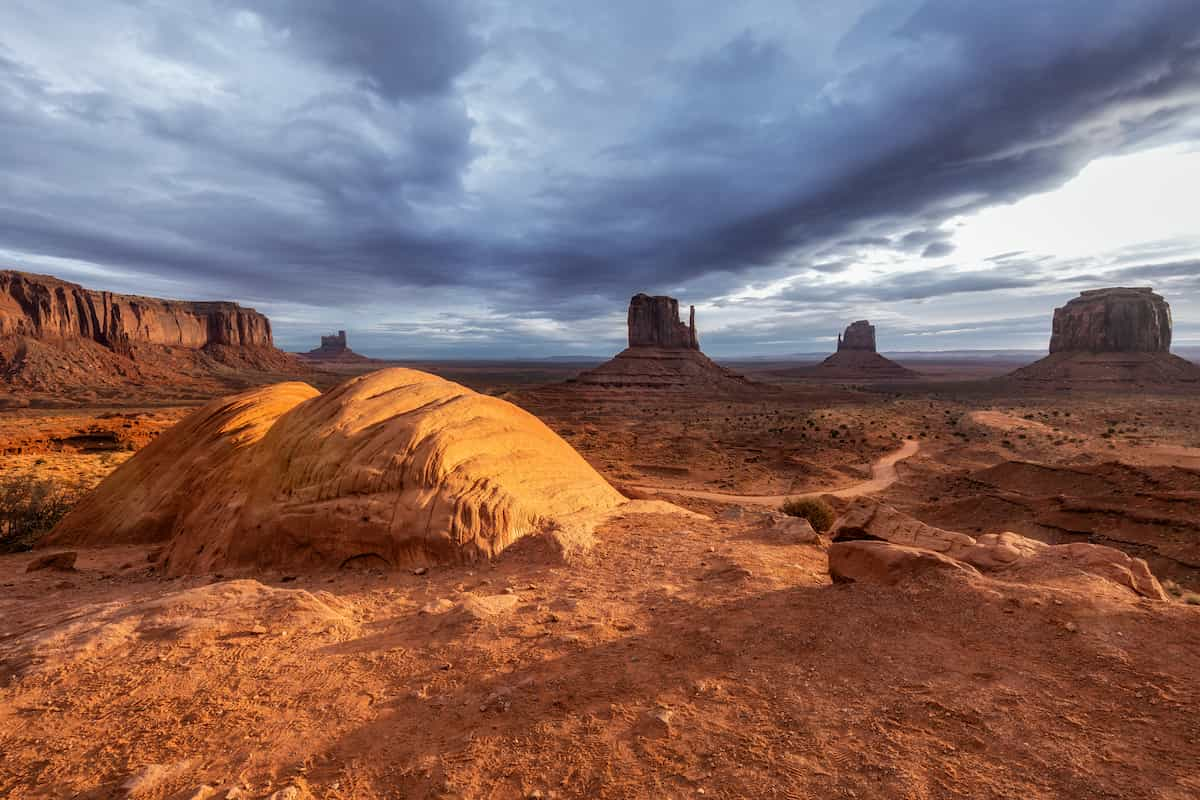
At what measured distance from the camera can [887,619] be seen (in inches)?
202

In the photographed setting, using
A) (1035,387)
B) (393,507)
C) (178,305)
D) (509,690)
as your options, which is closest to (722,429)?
(393,507)

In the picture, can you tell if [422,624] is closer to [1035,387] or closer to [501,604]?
[501,604]

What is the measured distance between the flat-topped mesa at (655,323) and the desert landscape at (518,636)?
285 ft

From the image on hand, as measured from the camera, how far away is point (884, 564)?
5953mm

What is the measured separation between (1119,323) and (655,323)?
78.9m

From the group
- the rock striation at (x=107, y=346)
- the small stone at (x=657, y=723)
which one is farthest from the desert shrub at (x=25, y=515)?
the rock striation at (x=107, y=346)

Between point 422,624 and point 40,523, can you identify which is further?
point 40,523

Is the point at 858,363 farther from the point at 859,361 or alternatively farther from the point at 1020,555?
the point at 1020,555

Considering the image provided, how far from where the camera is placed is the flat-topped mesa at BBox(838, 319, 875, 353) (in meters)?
145

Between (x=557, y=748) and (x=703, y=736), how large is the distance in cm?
107

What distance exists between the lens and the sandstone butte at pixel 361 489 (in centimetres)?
785

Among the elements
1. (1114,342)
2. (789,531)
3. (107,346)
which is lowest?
(789,531)

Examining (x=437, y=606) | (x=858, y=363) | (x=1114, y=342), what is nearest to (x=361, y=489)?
(x=437, y=606)

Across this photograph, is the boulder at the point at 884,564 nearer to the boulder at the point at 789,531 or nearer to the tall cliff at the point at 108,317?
the boulder at the point at 789,531
